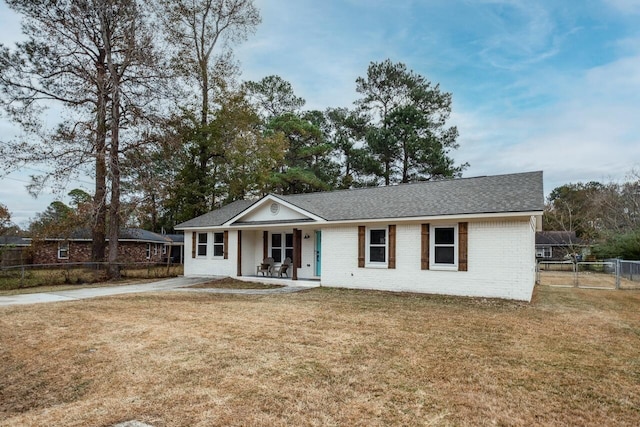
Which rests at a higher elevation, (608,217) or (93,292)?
(608,217)

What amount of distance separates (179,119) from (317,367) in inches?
831

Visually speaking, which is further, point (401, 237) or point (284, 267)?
point (284, 267)

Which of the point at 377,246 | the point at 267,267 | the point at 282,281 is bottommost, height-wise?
the point at 282,281

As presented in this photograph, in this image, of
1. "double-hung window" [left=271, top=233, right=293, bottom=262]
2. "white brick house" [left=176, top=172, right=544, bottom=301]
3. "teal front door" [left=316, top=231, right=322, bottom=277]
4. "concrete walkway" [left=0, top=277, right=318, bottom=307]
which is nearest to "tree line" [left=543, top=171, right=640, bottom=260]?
"white brick house" [left=176, top=172, right=544, bottom=301]

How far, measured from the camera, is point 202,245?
19.4 metres

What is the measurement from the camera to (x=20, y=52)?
18.6 meters

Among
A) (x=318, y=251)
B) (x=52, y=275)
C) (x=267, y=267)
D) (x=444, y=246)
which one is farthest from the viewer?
(x=267, y=267)

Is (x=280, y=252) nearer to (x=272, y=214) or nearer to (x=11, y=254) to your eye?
(x=272, y=214)

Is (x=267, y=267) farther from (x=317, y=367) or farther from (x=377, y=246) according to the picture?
(x=317, y=367)

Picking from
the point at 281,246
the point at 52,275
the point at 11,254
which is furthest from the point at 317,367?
the point at 11,254

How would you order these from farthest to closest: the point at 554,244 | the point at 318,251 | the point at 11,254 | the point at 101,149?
the point at 554,244 < the point at 11,254 < the point at 101,149 < the point at 318,251

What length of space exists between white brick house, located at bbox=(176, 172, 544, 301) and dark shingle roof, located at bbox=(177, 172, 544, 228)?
0.04 metres

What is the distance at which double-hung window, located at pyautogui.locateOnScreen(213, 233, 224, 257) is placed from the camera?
18698mm

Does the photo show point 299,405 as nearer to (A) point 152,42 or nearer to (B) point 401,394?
(B) point 401,394
